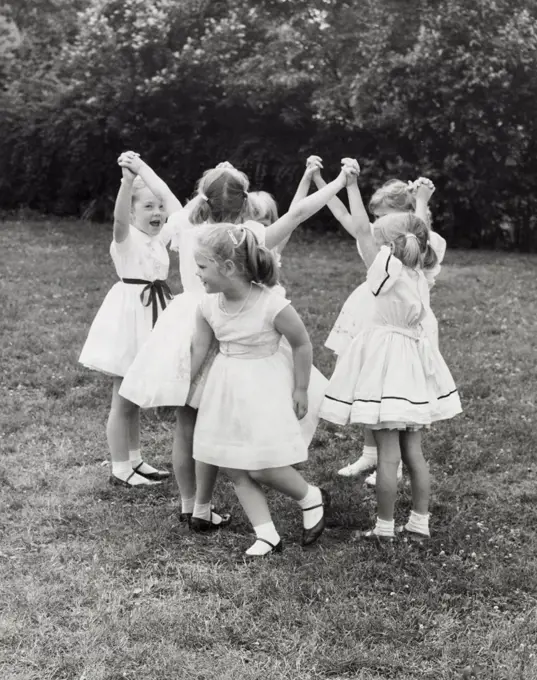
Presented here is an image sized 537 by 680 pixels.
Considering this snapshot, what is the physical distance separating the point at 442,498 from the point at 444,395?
787mm

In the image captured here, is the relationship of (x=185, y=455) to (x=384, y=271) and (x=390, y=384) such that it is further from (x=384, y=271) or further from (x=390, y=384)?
(x=384, y=271)

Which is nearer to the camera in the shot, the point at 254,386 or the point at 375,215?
the point at 254,386

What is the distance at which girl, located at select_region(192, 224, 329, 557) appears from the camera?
4051mm

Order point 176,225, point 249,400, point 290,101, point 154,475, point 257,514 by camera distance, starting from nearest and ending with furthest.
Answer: point 249,400
point 257,514
point 176,225
point 154,475
point 290,101

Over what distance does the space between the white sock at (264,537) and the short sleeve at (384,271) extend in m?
1.25

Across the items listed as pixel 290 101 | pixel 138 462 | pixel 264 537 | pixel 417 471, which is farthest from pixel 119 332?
pixel 290 101

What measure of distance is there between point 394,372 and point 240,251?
3.16 feet

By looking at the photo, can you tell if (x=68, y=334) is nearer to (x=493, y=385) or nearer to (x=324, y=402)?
(x=493, y=385)

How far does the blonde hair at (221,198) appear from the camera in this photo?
4.15 meters

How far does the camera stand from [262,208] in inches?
179

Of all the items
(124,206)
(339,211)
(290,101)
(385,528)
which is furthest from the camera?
(290,101)

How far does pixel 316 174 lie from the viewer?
4.62m

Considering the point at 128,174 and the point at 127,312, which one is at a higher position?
the point at 128,174

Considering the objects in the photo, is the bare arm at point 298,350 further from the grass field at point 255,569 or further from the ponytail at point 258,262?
the grass field at point 255,569
